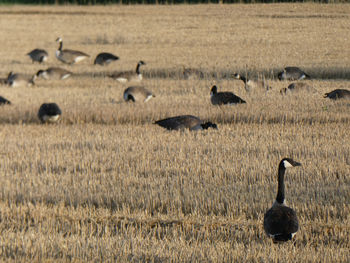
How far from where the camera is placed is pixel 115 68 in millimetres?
27406

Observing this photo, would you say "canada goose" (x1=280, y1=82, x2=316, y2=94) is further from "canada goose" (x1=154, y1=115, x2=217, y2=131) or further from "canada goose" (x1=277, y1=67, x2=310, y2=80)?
"canada goose" (x1=154, y1=115, x2=217, y2=131)

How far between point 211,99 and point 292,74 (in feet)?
21.3

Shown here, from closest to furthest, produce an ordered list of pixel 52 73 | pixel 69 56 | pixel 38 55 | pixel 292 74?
pixel 292 74, pixel 52 73, pixel 69 56, pixel 38 55

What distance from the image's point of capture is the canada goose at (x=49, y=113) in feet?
49.9

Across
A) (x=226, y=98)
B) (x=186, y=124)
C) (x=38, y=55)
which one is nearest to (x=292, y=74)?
(x=226, y=98)

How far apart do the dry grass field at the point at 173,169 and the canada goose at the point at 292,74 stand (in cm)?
110

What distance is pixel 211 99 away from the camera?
1683 centimetres

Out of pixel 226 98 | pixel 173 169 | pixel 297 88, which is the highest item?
pixel 297 88

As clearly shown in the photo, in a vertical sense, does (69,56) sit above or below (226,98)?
above

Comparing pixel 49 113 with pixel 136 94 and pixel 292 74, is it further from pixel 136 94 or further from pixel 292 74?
pixel 292 74

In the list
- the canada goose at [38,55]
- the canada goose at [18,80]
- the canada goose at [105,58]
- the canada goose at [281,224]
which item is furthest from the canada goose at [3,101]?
the canada goose at [38,55]

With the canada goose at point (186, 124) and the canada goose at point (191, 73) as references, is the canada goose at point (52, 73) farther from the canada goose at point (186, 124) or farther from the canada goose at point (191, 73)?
the canada goose at point (186, 124)

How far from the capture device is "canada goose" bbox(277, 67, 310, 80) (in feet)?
72.8

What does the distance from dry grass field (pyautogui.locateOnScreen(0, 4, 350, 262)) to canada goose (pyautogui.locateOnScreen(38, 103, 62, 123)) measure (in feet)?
0.90
